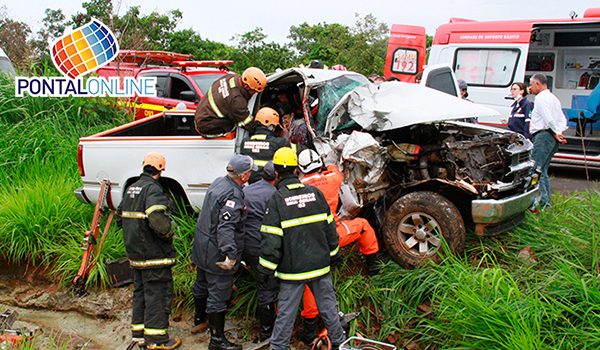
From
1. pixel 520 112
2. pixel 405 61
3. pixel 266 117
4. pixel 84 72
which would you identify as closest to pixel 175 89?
pixel 84 72

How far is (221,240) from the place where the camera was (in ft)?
11.2

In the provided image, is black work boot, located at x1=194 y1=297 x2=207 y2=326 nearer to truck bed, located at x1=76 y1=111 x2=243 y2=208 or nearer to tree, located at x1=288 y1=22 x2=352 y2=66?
truck bed, located at x1=76 y1=111 x2=243 y2=208

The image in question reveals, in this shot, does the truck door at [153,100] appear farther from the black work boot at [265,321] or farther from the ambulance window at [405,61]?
the black work boot at [265,321]

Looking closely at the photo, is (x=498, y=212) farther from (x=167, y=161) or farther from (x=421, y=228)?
→ (x=167, y=161)

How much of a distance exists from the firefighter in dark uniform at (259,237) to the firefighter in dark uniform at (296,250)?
415 mm

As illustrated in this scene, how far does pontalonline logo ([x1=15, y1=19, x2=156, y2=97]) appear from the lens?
24.9 ft

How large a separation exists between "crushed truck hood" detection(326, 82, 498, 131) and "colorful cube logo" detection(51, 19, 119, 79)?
19.9 feet

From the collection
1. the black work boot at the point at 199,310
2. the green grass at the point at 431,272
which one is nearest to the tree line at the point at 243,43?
the green grass at the point at 431,272

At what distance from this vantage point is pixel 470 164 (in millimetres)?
4332

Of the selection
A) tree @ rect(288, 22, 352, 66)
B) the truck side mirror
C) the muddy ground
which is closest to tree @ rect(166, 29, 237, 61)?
tree @ rect(288, 22, 352, 66)

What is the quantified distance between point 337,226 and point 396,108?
1.45 meters

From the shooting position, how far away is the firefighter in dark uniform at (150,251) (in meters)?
3.58

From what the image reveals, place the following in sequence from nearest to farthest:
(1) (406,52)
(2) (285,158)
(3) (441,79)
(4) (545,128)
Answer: (2) (285,158), (4) (545,128), (3) (441,79), (1) (406,52)

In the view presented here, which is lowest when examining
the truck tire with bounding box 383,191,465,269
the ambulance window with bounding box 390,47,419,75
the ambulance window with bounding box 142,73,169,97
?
the truck tire with bounding box 383,191,465,269
